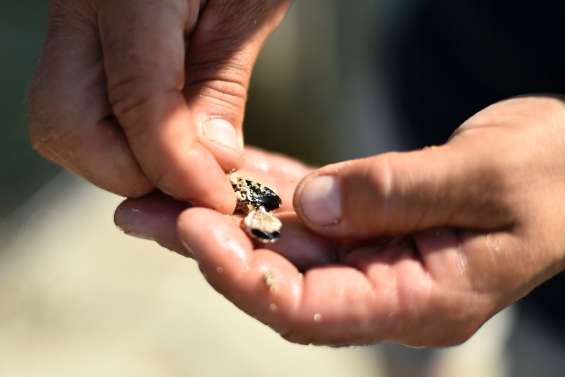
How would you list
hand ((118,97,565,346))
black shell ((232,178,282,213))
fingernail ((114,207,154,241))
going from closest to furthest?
hand ((118,97,565,346)) → fingernail ((114,207,154,241)) → black shell ((232,178,282,213))

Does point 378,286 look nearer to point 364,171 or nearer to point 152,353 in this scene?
point 364,171

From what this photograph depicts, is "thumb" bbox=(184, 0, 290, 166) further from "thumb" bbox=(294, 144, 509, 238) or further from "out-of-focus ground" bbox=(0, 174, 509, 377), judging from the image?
"out-of-focus ground" bbox=(0, 174, 509, 377)

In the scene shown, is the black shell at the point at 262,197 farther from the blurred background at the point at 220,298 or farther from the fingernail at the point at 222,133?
the blurred background at the point at 220,298

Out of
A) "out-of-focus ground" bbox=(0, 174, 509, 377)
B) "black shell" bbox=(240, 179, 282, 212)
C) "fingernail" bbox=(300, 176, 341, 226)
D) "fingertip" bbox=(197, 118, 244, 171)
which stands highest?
"fingernail" bbox=(300, 176, 341, 226)

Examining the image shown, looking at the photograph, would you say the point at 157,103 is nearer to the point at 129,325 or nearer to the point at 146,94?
the point at 146,94

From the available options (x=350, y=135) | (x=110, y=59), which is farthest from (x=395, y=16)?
(x=110, y=59)

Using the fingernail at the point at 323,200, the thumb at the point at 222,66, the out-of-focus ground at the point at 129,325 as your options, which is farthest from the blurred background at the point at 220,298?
the fingernail at the point at 323,200

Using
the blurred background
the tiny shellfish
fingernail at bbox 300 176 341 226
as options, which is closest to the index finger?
the tiny shellfish
